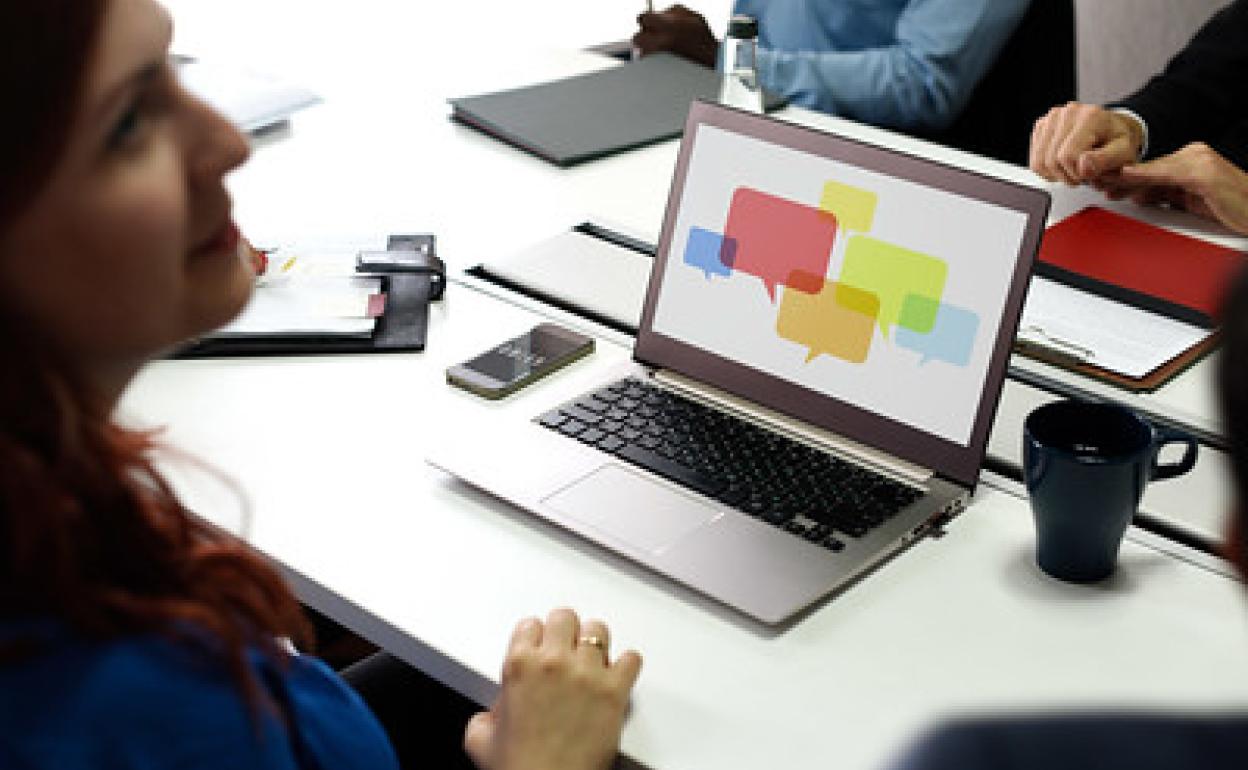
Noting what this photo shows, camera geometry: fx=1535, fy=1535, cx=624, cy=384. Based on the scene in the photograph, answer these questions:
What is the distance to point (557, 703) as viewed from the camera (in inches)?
43.0

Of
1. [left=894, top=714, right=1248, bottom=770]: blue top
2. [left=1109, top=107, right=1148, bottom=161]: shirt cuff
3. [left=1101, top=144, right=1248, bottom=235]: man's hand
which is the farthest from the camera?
[left=1109, top=107, right=1148, bottom=161]: shirt cuff

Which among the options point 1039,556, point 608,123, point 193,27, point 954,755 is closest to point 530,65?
point 608,123

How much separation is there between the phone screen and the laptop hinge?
0.36ft

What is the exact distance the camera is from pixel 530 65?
8.25 ft

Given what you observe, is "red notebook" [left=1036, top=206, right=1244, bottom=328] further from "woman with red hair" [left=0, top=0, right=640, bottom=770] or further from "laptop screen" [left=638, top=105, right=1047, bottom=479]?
"woman with red hair" [left=0, top=0, right=640, bottom=770]

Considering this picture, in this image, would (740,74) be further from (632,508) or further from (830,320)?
(632,508)

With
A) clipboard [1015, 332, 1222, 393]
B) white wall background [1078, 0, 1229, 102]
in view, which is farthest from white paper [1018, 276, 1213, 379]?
white wall background [1078, 0, 1229, 102]

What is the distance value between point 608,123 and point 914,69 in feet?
1.76

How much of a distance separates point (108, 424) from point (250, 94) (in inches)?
59.9

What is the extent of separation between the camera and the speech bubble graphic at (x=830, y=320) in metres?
1.37

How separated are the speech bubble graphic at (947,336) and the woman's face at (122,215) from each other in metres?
0.66

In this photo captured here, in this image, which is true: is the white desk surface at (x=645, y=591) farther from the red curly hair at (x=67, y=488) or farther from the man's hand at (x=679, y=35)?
the man's hand at (x=679, y=35)

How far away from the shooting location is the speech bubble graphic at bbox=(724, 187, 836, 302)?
139 cm

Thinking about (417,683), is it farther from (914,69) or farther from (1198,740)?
(914,69)
